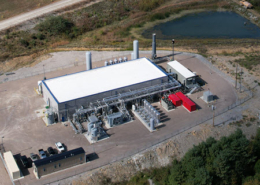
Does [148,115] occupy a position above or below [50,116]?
below

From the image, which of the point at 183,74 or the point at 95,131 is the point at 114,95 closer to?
the point at 95,131

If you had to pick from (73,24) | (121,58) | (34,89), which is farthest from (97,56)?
(73,24)

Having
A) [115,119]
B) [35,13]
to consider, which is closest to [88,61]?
[115,119]

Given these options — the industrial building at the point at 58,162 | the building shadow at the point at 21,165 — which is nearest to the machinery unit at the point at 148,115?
the industrial building at the point at 58,162

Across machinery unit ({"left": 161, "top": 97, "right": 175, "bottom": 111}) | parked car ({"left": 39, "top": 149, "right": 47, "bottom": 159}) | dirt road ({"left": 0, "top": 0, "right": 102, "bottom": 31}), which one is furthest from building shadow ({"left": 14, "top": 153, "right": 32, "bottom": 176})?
dirt road ({"left": 0, "top": 0, "right": 102, "bottom": 31})

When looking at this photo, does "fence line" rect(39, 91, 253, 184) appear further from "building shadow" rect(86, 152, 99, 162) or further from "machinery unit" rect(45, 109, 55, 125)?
"machinery unit" rect(45, 109, 55, 125)

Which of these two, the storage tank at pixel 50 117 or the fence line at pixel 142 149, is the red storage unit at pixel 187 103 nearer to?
the fence line at pixel 142 149
